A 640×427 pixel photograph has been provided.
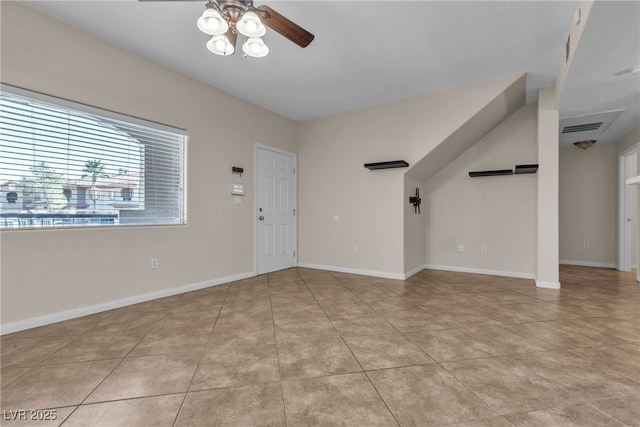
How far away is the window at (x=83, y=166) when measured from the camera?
103 inches

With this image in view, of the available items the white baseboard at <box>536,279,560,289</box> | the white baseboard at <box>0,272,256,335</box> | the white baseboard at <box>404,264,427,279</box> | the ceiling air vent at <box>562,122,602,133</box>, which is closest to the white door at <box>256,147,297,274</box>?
the white baseboard at <box>0,272,256,335</box>

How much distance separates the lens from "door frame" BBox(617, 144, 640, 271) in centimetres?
543

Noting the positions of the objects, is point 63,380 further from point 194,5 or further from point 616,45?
point 616,45

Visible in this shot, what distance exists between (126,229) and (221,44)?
89.3 inches

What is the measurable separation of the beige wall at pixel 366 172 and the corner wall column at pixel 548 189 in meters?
0.72

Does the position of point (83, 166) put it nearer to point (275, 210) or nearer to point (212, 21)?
point (212, 21)

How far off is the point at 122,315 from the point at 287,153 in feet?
11.9

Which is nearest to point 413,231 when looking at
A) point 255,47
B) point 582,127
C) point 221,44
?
point 582,127

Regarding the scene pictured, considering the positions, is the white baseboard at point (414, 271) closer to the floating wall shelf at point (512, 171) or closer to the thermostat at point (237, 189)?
the floating wall shelf at point (512, 171)

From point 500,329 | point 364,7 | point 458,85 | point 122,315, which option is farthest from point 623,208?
point 122,315

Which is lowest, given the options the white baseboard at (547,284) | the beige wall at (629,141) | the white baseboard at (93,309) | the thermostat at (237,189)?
the white baseboard at (93,309)

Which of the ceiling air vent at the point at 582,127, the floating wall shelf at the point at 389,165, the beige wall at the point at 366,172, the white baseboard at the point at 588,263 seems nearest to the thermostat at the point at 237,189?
the beige wall at the point at 366,172

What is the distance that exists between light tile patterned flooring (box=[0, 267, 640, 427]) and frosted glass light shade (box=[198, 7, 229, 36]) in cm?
238

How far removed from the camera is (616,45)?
2482 mm
